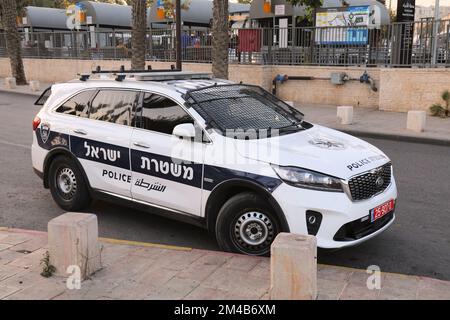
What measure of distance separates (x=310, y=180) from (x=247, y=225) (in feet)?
2.37

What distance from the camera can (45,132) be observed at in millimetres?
6410

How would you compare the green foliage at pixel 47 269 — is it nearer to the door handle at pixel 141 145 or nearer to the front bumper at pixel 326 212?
the door handle at pixel 141 145

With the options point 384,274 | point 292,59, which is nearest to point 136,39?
point 292,59

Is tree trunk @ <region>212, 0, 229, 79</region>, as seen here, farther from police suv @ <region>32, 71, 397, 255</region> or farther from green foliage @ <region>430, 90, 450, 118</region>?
police suv @ <region>32, 71, 397, 255</region>

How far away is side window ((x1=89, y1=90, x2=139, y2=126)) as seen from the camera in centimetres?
569

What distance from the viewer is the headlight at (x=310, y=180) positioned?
4406mm

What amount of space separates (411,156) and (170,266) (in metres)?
6.95

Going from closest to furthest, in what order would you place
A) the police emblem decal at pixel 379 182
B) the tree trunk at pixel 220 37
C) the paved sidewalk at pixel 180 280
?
the paved sidewalk at pixel 180 280
the police emblem decal at pixel 379 182
the tree trunk at pixel 220 37

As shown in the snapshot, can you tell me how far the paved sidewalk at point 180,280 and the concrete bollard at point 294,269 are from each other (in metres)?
0.23

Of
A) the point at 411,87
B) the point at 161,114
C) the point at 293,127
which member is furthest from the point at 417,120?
the point at 161,114

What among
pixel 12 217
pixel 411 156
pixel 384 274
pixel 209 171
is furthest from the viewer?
pixel 411 156

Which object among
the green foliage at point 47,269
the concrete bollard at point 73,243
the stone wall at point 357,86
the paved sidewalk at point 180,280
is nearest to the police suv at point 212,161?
the paved sidewalk at point 180,280

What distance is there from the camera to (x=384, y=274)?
429cm
